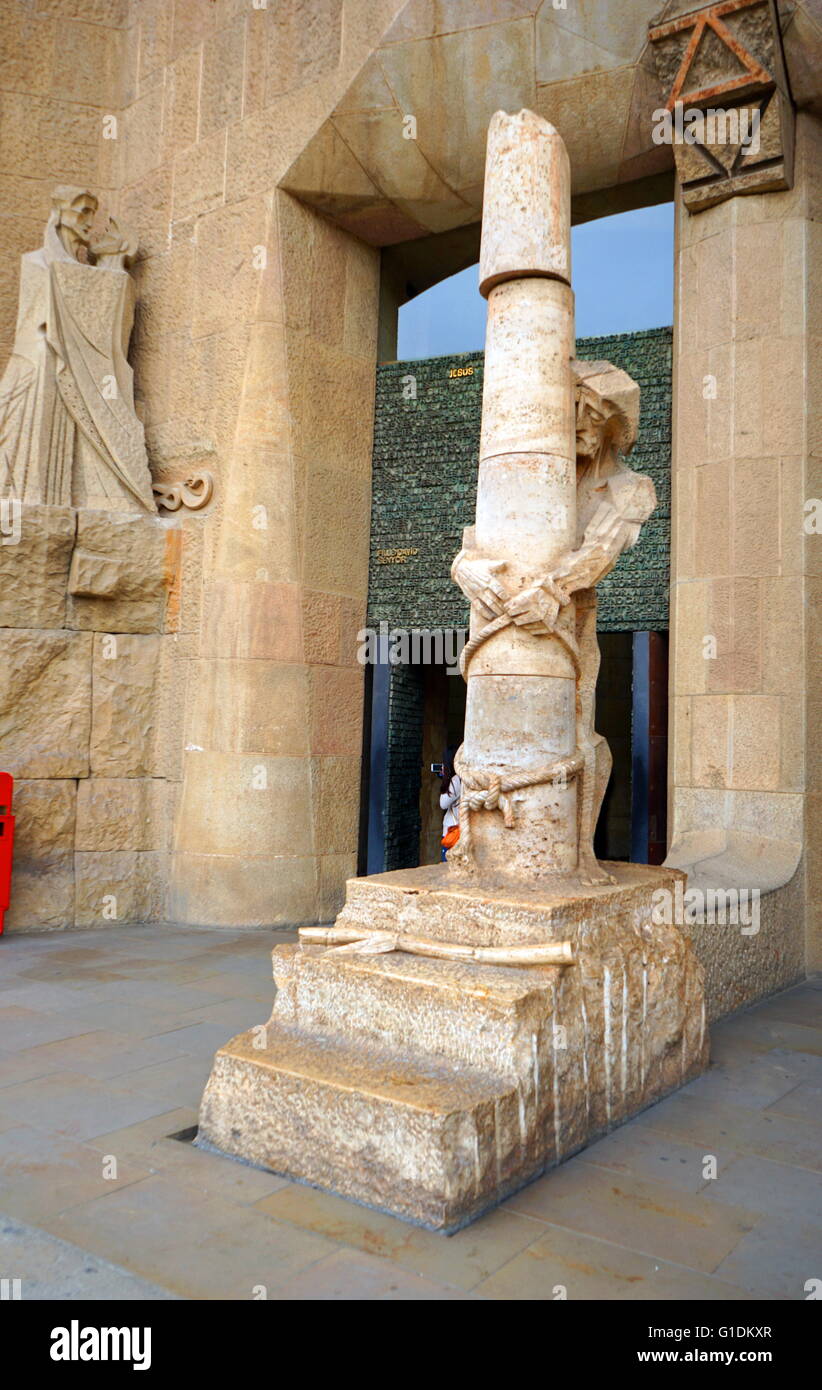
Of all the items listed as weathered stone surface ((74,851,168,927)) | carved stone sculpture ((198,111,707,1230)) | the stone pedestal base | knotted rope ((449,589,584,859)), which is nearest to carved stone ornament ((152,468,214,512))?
weathered stone surface ((74,851,168,927))

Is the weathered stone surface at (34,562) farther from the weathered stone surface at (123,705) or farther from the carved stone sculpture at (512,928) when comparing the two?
the carved stone sculpture at (512,928)

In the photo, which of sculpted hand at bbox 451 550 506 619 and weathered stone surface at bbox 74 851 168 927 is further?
weathered stone surface at bbox 74 851 168 927

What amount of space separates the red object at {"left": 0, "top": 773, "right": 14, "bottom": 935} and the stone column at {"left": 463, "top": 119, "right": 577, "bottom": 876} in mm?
3950

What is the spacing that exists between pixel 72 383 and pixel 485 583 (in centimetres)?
473

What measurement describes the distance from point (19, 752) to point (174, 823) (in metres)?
1.20

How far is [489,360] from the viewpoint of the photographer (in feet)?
13.3

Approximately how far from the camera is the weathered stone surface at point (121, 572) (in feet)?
23.1

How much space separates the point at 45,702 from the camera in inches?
277

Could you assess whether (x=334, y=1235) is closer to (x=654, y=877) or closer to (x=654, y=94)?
(x=654, y=877)

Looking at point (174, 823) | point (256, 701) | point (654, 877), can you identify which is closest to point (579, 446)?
point (654, 877)

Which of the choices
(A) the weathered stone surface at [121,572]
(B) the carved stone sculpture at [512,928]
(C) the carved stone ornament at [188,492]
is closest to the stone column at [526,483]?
(B) the carved stone sculpture at [512,928]

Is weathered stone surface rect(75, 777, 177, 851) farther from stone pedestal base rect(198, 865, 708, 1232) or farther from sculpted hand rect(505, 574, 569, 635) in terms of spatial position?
sculpted hand rect(505, 574, 569, 635)

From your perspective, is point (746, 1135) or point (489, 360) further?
point (489, 360)

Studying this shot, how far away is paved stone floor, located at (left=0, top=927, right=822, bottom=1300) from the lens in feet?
7.94
